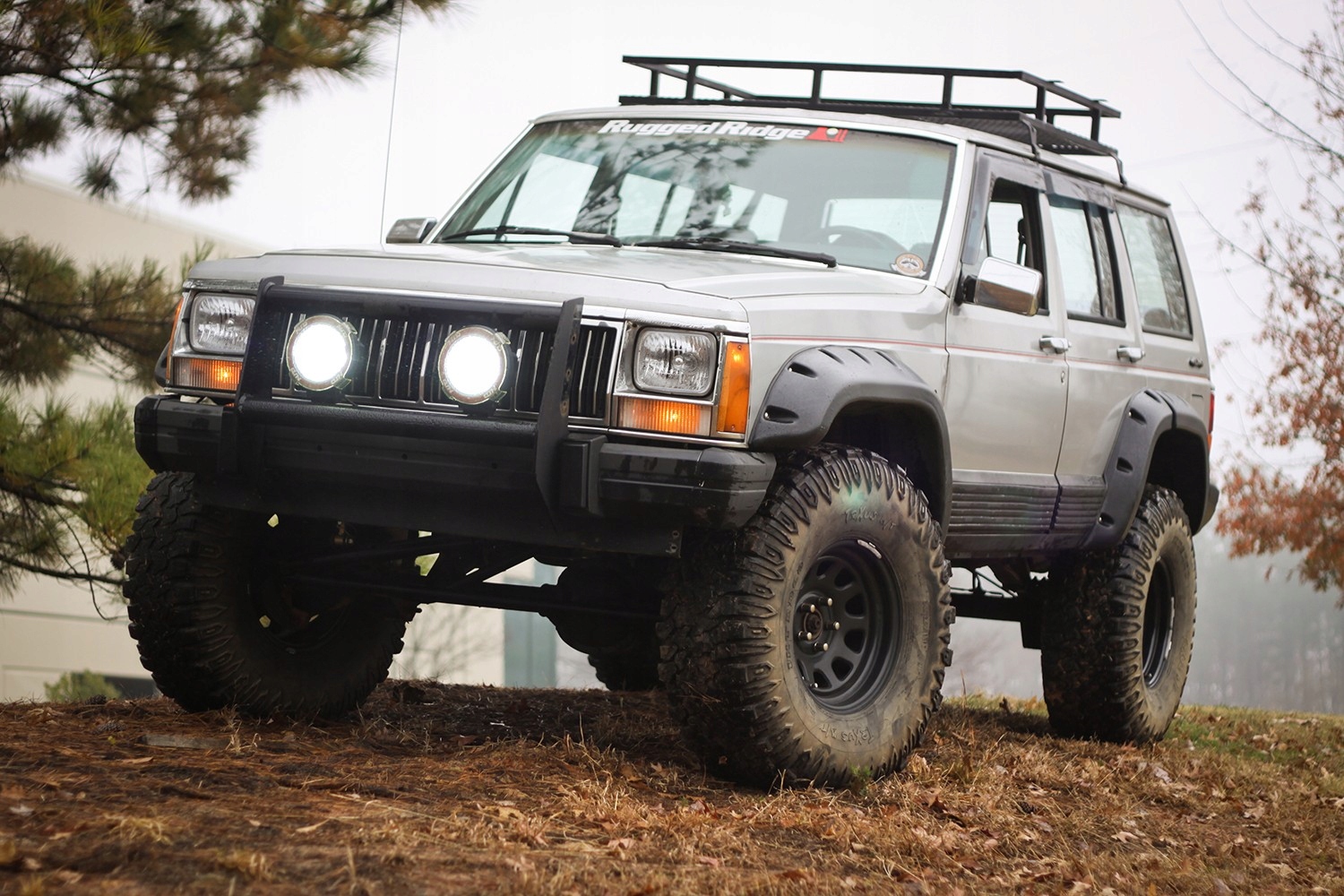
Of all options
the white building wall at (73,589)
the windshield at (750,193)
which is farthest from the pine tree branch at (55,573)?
the white building wall at (73,589)

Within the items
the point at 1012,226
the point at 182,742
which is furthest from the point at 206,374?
the point at 1012,226

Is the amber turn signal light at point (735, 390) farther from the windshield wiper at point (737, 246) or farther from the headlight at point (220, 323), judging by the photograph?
the headlight at point (220, 323)

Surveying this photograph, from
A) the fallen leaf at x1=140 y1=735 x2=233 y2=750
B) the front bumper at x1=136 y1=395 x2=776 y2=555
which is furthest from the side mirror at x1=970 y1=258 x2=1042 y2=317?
the fallen leaf at x1=140 y1=735 x2=233 y2=750

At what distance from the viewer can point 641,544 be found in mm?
4637

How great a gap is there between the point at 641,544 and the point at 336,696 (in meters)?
1.90

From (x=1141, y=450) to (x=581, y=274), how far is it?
3.24 m

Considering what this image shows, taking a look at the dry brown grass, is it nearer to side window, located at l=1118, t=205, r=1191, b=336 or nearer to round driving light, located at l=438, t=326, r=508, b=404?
round driving light, located at l=438, t=326, r=508, b=404

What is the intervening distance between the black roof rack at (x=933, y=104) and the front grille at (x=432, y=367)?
7.55ft

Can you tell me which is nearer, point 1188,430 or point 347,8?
point 1188,430

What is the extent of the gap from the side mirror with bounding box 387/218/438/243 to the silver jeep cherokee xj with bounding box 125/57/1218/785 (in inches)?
0.8

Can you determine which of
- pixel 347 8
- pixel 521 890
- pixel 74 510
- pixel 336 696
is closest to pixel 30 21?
pixel 347 8

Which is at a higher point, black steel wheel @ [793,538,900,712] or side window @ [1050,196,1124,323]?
side window @ [1050,196,1124,323]

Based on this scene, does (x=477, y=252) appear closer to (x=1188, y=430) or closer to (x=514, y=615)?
(x=1188, y=430)

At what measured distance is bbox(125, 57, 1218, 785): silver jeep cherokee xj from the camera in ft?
15.1
